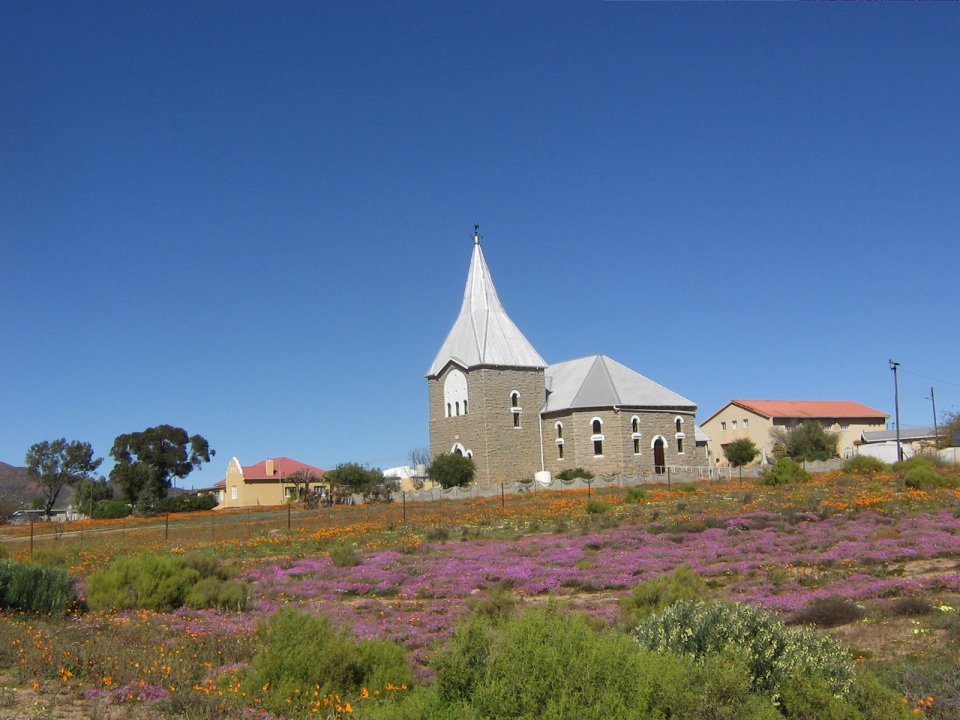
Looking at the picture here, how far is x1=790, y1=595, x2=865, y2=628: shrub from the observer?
1259 centimetres

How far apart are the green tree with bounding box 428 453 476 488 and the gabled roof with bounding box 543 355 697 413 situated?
26.8ft

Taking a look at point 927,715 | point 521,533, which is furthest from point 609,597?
point 521,533

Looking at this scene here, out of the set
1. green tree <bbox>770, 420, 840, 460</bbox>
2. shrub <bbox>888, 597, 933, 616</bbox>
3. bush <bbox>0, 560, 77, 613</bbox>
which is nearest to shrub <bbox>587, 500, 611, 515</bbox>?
shrub <bbox>888, 597, 933, 616</bbox>

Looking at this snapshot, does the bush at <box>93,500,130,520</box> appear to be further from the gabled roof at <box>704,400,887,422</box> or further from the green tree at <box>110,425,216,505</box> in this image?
the gabled roof at <box>704,400,887,422</box>

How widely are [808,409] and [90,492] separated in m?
70.6

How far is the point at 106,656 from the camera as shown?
10.1 metres

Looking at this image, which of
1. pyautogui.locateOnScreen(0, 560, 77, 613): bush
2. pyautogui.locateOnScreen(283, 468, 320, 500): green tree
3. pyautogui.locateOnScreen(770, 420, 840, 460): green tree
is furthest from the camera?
pyautogui.locateOnScreen(770, 420, 840, 460): green tree

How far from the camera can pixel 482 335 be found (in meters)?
68.5

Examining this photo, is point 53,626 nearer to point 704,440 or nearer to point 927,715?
point 927,715

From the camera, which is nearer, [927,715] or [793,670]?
[793,670]

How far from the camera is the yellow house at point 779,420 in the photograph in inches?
3403

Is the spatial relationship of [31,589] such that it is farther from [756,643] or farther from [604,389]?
[604,389]

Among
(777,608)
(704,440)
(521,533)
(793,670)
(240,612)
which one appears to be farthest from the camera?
(704,440)

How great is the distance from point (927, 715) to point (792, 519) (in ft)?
63.7
